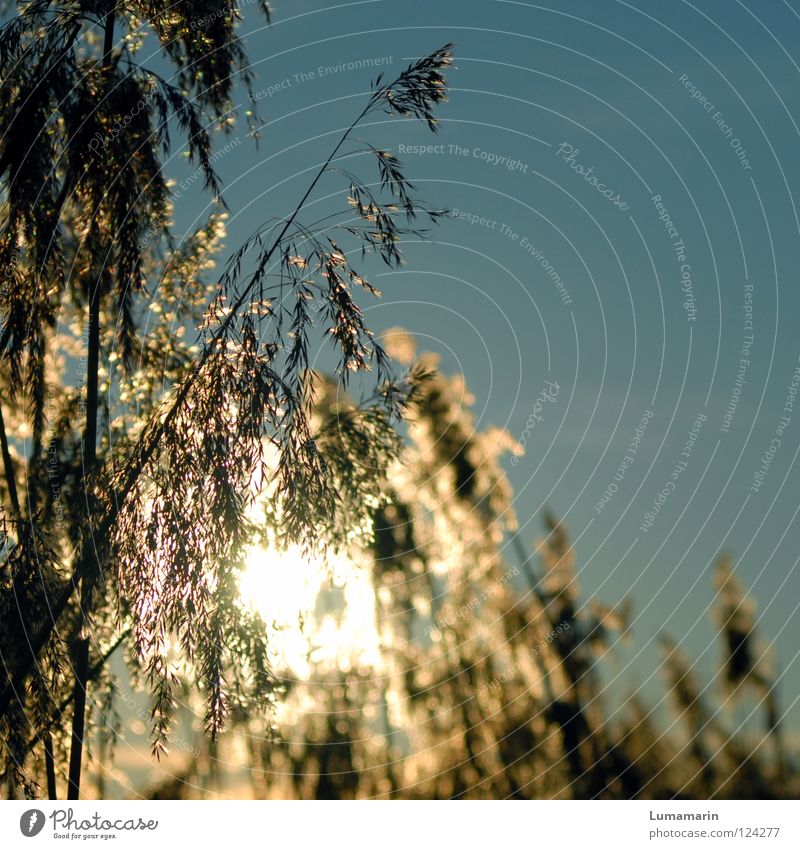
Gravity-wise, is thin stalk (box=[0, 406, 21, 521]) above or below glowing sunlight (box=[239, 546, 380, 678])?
above

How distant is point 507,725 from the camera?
56.5 feet

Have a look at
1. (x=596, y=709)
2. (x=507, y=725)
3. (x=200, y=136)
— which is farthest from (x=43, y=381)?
(x=596, y=709)

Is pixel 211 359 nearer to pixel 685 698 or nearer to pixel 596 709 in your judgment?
pixel 596 709

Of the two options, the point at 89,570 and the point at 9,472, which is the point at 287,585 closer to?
the point at 89,570

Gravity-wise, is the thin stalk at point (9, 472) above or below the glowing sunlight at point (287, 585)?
above

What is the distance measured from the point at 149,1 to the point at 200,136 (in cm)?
116

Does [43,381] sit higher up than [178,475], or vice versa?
[43,381]

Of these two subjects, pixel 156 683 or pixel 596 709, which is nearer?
pixel 156 683

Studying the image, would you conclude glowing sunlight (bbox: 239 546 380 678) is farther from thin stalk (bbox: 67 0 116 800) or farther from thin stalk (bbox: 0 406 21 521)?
thin stalk (bbox: 0 406 21 521)

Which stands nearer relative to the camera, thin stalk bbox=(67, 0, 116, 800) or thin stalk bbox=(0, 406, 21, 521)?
thin stalk bbox=(67, 0, 116, 800)

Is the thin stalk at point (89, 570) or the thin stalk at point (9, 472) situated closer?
the thin stalk at point (89, 570)

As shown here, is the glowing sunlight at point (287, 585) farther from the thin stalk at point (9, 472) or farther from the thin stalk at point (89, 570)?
the thin stalk at point (9, 472)

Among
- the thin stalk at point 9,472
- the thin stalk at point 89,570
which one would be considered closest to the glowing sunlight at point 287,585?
the thin stalk at point 89,570

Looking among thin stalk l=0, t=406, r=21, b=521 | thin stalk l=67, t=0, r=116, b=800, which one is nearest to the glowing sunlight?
thin stalk l=67, t=0, r=116, b=800
